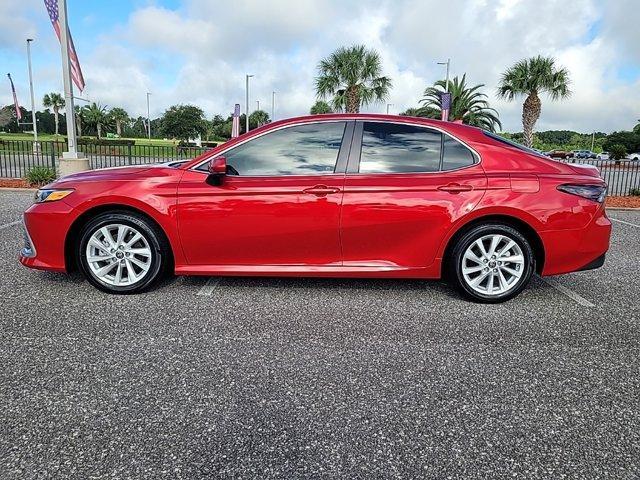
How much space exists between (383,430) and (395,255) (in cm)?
196

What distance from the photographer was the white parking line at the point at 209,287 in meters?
4.35

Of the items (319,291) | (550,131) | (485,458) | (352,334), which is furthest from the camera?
(550,131)

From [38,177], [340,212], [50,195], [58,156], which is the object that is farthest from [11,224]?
[58,156]

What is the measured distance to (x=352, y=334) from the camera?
11.5 feet

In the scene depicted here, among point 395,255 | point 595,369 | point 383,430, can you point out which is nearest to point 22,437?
point 383,430

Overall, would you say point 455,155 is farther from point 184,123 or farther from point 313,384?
point 184,123

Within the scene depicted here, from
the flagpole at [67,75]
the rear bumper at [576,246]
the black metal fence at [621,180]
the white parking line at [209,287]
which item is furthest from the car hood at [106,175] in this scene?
the black metal fence at [621,180]

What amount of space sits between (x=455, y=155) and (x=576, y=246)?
1.27 metres

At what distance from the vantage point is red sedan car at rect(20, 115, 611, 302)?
402 cm

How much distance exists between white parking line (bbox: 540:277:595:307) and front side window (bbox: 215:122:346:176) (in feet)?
8.29

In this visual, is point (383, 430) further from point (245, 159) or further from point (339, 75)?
point (339, 75)

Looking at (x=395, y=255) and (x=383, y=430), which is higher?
(x=395, y=255)

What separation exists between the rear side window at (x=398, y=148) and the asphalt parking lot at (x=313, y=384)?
3.80 ft

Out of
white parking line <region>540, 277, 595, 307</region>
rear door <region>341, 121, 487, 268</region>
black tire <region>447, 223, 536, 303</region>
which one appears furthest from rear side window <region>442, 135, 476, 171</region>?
white parking line <region>540, 277, 595, 307</region>
